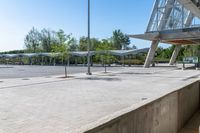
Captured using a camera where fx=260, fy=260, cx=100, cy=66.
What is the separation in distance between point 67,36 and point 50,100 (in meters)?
14.1

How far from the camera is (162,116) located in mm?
5652

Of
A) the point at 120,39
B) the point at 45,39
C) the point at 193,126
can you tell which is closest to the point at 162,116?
the point at 193,126

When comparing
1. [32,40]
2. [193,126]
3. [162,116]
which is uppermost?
[32,40]

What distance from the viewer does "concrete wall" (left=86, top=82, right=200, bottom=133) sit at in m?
3.74

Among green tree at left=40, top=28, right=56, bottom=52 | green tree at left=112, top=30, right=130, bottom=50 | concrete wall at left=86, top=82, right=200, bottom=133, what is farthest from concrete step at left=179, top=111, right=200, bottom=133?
green tree at left=112, top=30, right=130, bottom=50

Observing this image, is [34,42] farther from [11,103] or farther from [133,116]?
[133,116]

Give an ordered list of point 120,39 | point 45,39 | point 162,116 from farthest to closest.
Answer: point 120,39 → point 45,39 → point 162,116

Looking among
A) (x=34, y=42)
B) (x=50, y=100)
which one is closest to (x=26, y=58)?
(x=34, y=42)

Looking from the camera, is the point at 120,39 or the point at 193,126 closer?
A: the point at 193,126

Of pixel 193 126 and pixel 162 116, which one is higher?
pixel 162 116

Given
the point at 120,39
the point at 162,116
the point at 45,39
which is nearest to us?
the point at 162,116

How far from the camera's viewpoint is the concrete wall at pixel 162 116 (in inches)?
147

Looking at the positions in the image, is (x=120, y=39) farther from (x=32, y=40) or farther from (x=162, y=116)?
(x=162, y=116)

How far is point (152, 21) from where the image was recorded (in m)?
39.9
